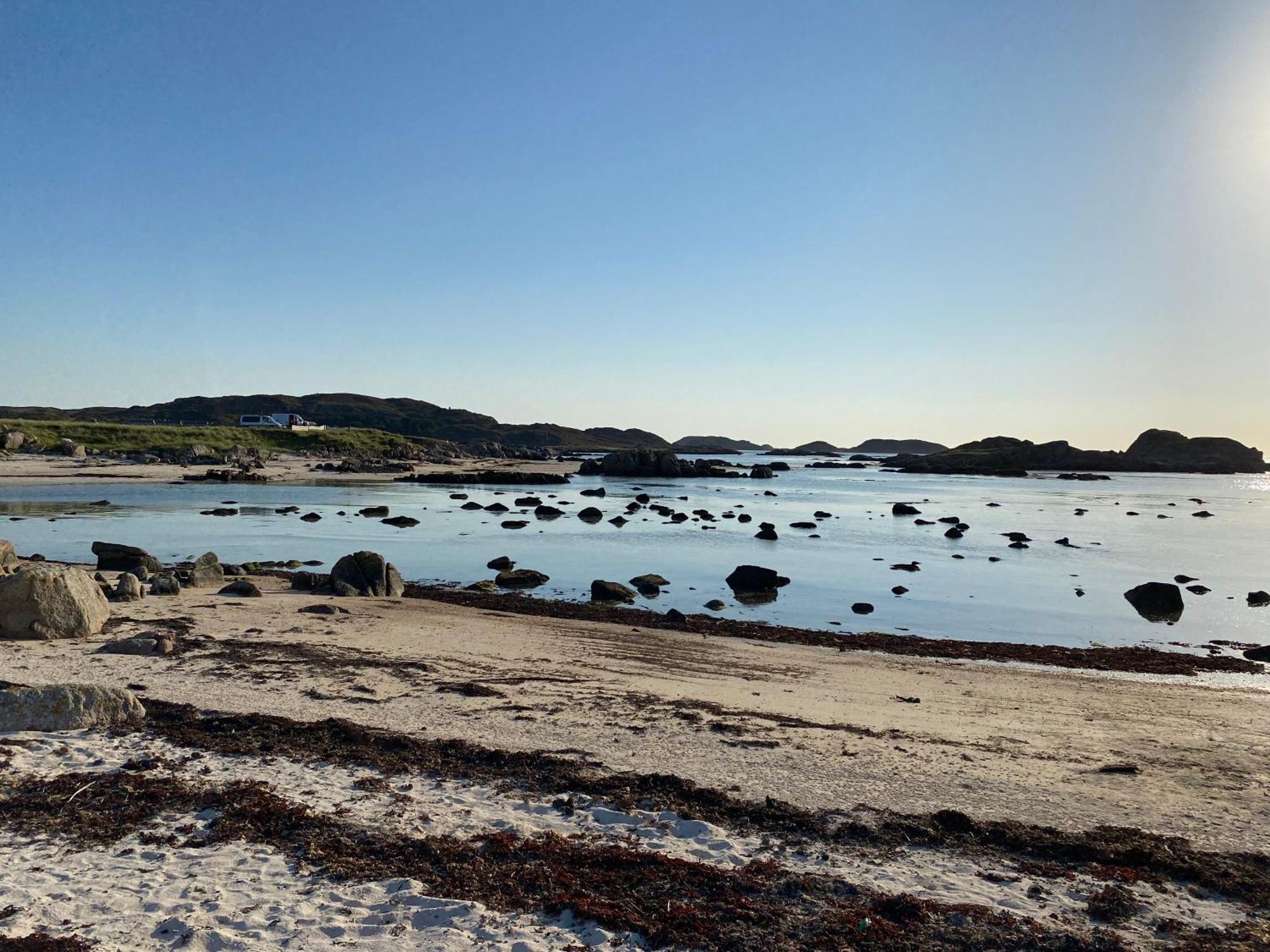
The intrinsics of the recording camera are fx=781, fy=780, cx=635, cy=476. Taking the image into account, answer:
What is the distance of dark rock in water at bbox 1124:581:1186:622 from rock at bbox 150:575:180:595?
29373mm

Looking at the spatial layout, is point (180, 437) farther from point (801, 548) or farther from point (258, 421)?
point (801, 548)

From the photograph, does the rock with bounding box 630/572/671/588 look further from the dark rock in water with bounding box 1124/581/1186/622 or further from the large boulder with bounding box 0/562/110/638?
the large boulder with bounding box 0/562/110/638

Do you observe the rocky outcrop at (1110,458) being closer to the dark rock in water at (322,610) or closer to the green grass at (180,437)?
the green grass at (180,437)

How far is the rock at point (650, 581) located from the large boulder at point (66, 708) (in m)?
18.9

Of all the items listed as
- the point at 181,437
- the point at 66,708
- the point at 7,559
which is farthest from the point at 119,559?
the point at 181,437

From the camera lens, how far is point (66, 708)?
10.2 m

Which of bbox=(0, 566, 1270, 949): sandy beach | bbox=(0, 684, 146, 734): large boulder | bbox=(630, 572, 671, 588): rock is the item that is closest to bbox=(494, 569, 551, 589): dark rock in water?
bbox=(630, 572, 671, 588): rock

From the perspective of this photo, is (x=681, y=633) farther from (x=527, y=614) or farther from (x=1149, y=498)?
(x=1149, y=498)

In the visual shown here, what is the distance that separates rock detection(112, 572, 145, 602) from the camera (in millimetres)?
19531

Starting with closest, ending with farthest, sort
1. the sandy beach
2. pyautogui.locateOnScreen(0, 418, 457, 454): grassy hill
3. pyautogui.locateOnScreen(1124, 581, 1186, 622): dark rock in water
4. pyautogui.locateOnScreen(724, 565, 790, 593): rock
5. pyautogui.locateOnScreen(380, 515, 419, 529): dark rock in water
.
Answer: the sandy beach → pyautogui.locateOnScreen(1124, 581, 1186, 622): dark rock in water → pyautogui.locateOnScreen(724, 565, 790, 593): rock → pyautogui.locateOnScreen(380, 515, 419, 529): dark rock in water → pyautogui.locateOnScreen(0, 418, 457, 454): grassy hill

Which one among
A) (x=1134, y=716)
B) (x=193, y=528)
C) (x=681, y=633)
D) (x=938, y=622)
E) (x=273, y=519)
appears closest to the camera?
(x=1134, y=716)

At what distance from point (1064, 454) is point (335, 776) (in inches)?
7503

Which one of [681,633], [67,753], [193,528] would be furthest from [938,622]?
[193,528]

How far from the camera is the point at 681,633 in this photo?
20.3 meters
